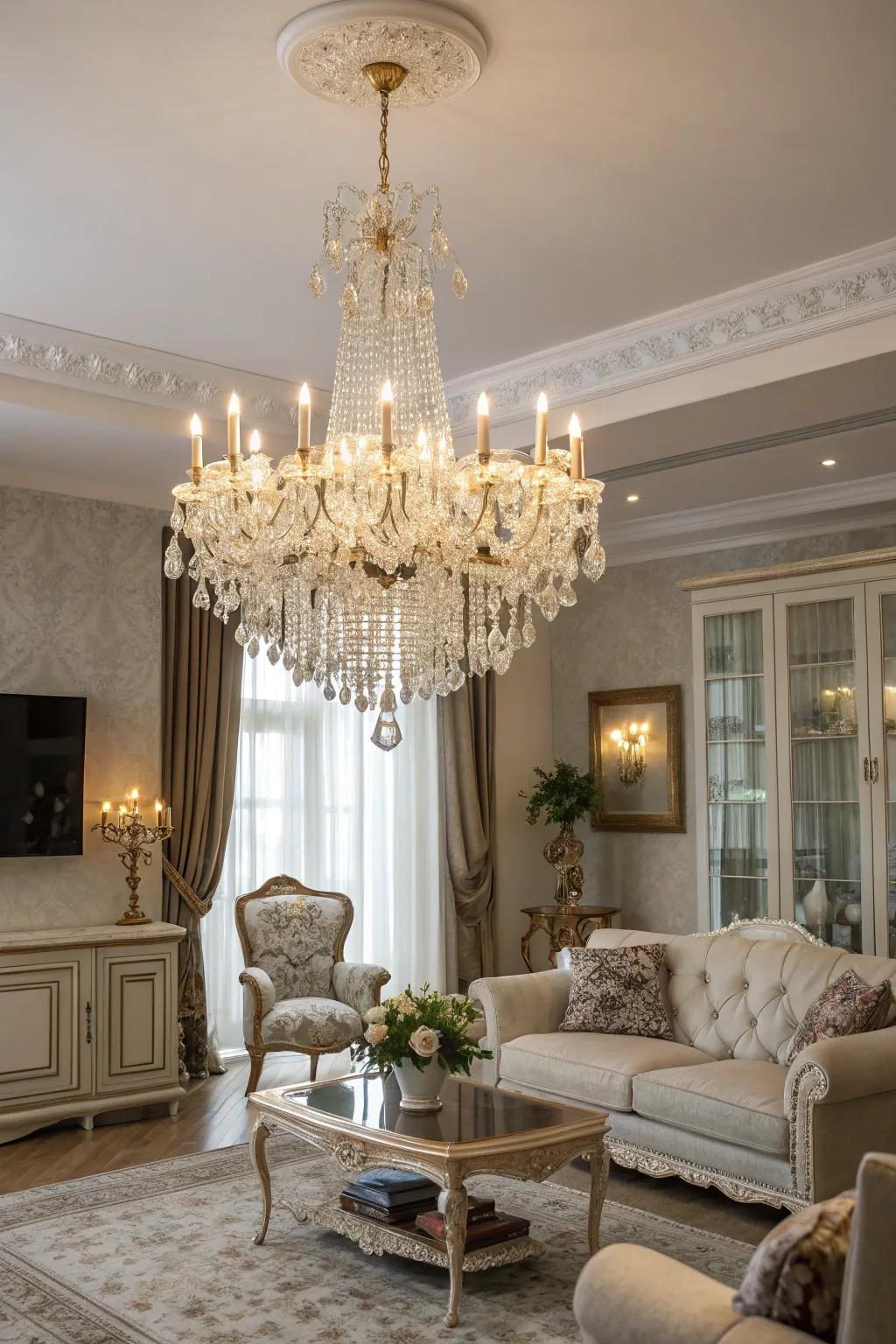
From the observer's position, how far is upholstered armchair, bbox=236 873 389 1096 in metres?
5.82

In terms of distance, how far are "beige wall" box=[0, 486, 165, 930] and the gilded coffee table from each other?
2.10 m

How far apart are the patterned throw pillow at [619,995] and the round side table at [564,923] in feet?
7.18

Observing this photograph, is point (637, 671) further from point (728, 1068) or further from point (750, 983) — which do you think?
point (728, 1068)

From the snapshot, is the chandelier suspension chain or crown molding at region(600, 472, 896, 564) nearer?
the chandelier suspension chain

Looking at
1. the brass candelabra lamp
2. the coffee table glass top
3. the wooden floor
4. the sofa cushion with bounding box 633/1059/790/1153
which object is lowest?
the wooden floor

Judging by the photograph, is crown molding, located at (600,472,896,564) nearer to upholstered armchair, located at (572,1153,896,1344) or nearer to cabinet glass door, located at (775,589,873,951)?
cabinet glass door, located at (775,589,873,951)

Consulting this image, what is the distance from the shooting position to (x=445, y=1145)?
3473 millimetres

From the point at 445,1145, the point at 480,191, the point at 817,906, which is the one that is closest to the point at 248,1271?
the point at 445,1145

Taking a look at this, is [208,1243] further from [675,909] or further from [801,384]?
[675,909]

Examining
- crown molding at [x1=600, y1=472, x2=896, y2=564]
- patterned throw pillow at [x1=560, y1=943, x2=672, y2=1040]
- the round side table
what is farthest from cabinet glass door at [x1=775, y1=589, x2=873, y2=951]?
the round side table

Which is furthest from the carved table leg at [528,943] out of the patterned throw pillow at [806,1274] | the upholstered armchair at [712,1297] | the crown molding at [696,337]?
the patterned throw pillow at [806,1274]

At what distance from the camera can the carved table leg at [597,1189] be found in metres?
3.78

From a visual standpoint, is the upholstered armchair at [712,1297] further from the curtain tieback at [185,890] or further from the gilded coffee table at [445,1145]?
the curtain tieback at [185,890]

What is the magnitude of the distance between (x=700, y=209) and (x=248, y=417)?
7.85ft
